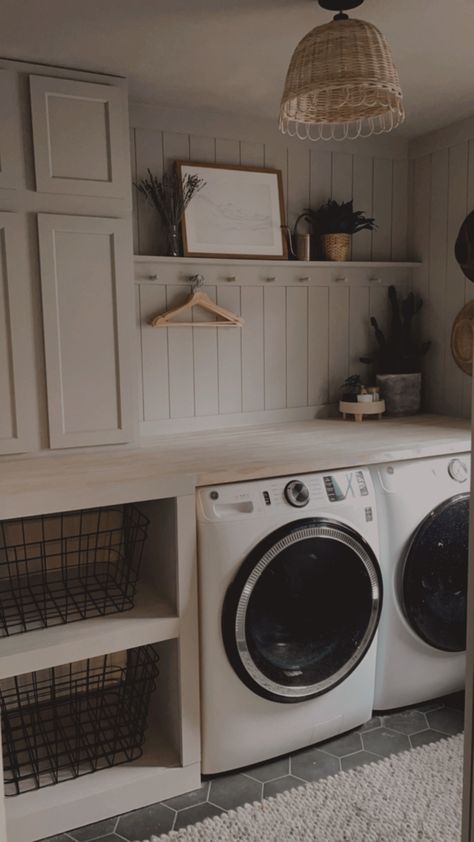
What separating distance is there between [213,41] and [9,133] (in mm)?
736

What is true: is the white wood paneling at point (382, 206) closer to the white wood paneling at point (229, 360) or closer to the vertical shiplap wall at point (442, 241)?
the vertical shiplap wall at point (442, 241)

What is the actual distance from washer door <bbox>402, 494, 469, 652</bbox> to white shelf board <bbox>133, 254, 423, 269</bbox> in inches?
49.4

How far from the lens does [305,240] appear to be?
9.95ft

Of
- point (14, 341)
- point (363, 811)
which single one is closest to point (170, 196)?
point (14, 341)

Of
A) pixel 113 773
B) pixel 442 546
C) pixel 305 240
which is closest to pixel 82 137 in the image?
pixel 305 240

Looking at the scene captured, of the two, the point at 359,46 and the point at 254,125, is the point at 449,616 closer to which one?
the point at 359,46

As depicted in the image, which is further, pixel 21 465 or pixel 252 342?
pixel 252 342

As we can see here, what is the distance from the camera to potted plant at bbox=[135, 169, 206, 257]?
271 centimetres

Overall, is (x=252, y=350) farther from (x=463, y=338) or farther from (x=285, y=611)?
(x=285, y=611)

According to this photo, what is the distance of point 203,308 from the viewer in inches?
113

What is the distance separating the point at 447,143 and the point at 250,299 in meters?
1.19

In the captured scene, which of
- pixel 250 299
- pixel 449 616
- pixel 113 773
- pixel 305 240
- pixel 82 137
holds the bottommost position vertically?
pixel 113 773

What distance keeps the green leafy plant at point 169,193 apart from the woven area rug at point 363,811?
7.05ft

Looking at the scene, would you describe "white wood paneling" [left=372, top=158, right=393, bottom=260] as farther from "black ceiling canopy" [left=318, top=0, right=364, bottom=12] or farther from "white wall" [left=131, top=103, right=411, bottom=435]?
"black ceiling canopy" [left=318, top=0, right=364, bottom=12]
